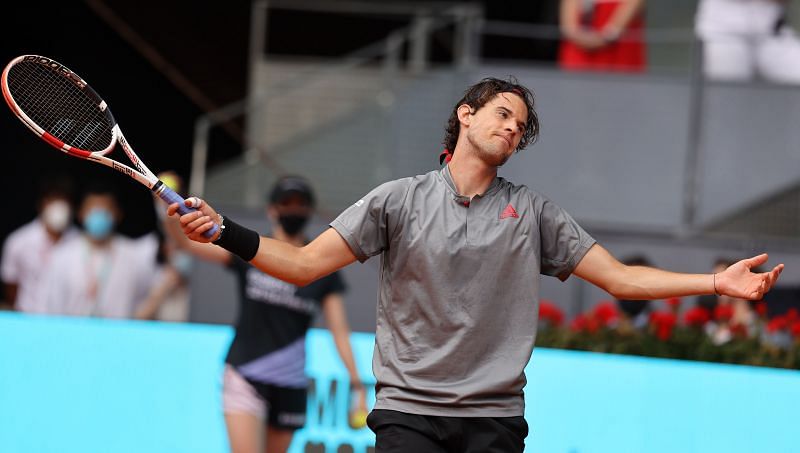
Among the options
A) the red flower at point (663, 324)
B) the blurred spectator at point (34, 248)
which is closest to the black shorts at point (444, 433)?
the red flower at point (663, 324)

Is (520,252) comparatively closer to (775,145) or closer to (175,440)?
(175,440)

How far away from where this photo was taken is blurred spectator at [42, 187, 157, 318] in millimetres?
10945

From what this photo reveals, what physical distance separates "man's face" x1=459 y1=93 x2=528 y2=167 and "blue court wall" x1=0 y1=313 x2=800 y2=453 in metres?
3.06

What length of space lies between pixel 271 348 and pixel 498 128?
2642mm

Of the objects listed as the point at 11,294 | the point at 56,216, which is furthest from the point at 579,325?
the point at 11,294

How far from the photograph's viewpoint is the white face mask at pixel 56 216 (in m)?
11.6

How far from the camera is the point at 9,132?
1497 centimetres

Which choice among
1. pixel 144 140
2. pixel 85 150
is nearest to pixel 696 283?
pixel 85 150

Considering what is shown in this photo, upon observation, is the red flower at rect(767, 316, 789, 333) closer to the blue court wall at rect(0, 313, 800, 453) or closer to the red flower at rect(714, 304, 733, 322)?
the red flower at rect(714, 304, 733, 322)

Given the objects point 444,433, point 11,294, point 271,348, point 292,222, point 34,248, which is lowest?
point 444,433

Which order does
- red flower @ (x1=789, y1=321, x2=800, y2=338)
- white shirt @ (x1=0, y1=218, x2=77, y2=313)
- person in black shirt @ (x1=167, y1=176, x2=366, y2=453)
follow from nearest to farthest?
person in black shirt @ (x1=167, y1=176, x2=366, y2=453) → red flower @ (x1=789, y1=321, x2=800, y2=338) → white shirt @ (x1=0, y1=218, x2=77, y2=313)

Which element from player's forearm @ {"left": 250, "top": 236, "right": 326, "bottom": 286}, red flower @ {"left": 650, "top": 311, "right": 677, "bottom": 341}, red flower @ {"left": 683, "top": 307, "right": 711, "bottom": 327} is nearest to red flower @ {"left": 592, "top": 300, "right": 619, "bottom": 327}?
red flower @ {"left": 650, "top": 311, "right": 677, "bottom": 341}

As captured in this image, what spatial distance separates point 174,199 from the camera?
14.7 feet

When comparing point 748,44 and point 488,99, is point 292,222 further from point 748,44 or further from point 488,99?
point 748,44
